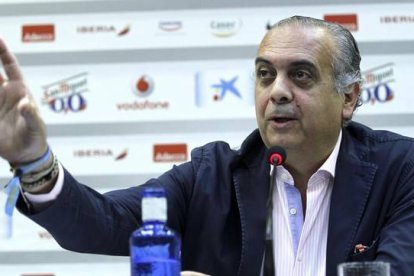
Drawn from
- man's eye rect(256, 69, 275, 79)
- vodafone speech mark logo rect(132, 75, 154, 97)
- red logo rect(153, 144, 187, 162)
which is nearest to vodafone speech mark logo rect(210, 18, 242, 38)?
vodafone speech mark logo rect(132, 75, 154, 97)

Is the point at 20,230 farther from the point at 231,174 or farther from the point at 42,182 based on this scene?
the point at 42,182

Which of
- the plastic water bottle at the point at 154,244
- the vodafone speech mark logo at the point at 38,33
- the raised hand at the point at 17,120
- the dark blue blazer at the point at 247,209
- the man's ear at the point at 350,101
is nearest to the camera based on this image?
the plastic water bottle at the point at 154,244

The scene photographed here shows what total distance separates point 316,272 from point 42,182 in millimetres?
704

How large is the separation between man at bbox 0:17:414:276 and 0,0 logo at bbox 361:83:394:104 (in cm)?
109

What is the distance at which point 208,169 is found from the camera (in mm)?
1886

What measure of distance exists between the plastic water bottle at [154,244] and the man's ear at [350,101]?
923 millimetres

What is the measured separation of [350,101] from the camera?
78.7 inches

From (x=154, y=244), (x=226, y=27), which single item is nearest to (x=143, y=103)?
(x=226, y=27)

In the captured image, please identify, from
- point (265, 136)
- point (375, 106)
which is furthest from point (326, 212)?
point (375, 106)

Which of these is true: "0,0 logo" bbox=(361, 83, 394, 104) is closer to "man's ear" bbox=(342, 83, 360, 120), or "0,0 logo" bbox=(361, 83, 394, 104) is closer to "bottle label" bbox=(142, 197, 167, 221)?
"man's ear" bbox=(342, 83, 360, 120)

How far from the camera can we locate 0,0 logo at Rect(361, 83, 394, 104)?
3033 mm

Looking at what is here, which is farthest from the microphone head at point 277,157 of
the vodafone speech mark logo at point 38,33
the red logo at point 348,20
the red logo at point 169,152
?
the vodafone speech mark logo at point 38,33

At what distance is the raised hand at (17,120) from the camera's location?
1281 millimetres

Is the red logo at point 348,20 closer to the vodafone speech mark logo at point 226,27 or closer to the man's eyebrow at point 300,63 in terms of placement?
the vodafone speech mark logo at point 226,27
